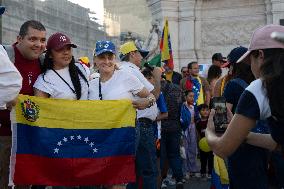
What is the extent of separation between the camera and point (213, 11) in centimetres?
2269

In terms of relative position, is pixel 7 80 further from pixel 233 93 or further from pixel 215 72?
pixel 215 72

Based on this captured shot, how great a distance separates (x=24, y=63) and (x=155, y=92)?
240cm

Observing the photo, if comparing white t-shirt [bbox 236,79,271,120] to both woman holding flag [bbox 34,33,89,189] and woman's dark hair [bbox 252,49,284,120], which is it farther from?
woman holding flag [bbox 34,33,89,189]

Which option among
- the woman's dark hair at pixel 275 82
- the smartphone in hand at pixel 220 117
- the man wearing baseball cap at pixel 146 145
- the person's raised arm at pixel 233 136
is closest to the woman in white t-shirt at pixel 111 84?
the man wearing baseball cap at pixel 146 145

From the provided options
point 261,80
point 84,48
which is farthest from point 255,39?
point 84,48

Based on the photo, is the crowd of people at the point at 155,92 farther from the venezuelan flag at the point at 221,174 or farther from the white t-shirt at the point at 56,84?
the venezuelan flag at the point at 221,174

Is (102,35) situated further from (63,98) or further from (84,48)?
(63,98)

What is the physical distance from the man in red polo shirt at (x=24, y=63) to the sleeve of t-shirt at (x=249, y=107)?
8.85ft

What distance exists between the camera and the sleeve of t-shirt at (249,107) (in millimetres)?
2988

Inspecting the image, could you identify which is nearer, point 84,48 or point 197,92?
point 197,92

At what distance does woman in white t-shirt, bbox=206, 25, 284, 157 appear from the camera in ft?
9.35

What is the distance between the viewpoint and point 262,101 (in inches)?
118

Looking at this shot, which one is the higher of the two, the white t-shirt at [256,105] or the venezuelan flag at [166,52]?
the venezuelan flag at [166,52]

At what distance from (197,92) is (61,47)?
22.1 ft
